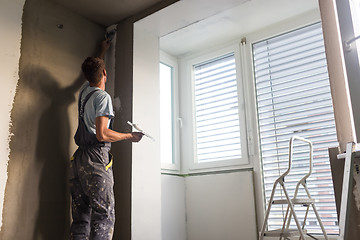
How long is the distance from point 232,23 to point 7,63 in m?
2.08

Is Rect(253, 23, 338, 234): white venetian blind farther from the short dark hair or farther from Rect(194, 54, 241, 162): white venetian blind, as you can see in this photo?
the short dark hair

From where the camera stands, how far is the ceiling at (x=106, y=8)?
277cm

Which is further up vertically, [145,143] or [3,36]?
[3,36]

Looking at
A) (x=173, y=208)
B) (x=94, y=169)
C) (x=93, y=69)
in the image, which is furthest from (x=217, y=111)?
(x=94, y=169)

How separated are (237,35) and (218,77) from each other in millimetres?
487

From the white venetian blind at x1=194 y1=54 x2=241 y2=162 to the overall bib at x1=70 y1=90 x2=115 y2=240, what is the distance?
5.01 ft

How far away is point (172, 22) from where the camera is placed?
295 cm

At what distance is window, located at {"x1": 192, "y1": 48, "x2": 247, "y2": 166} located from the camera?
3467 mm

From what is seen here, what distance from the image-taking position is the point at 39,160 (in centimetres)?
238

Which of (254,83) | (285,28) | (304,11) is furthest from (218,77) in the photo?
(304,11)

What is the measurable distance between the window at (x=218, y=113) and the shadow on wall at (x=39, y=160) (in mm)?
1593

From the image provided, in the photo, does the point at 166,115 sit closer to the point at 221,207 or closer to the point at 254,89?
the point at 254,89

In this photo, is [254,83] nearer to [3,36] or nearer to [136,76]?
[136,76]

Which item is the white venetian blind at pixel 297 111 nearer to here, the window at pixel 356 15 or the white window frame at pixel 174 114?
the white window frame at pixel 174 114
